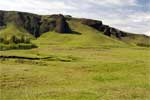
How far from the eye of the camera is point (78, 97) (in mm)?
30438

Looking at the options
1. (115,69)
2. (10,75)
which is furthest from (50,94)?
(115,69)

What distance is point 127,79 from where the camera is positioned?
4478 cm

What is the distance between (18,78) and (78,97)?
14.5m

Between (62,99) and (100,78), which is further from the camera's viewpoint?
(100,78)

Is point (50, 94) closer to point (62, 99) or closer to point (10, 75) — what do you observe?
point (62, 99)

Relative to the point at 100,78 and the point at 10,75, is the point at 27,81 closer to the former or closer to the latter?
the point at 10,75

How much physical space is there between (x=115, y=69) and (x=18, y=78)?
21.6 metres

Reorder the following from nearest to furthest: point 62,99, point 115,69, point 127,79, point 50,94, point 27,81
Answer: point 62,99
point 50,94
point 27,81
point 127,79
point 115,69

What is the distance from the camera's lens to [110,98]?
96.9 feet

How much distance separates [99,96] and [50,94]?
4.74 meters

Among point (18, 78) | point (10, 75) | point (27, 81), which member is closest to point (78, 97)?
point (27, 81)

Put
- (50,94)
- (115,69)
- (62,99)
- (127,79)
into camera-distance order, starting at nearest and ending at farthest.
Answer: (62,99)
(50,94)
(127,79)
(115,69)

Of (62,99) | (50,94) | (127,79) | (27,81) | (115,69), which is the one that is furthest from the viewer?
(115,69)

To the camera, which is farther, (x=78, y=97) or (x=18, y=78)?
(x=18, y=78)
